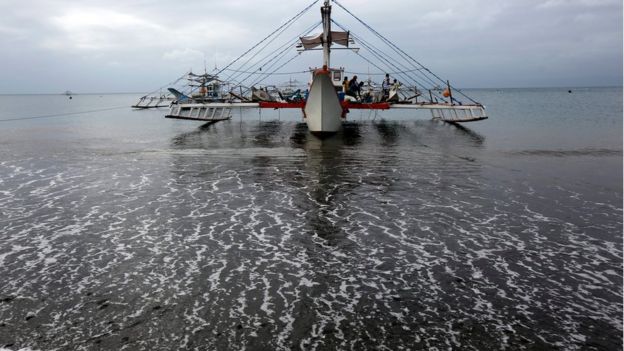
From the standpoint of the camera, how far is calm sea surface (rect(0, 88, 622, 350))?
5.02m

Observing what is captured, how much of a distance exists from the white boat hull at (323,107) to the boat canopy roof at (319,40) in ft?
23.3

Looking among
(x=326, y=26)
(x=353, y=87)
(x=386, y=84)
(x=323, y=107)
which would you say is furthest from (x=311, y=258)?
(x=386, y=84)

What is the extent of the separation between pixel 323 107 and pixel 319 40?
8004 mm

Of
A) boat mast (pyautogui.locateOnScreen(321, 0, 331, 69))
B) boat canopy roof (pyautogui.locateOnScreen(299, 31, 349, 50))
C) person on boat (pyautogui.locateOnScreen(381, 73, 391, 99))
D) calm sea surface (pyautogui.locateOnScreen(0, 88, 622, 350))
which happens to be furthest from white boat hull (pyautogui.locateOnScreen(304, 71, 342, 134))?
person on boat (pyautogui.locateOnScreen(381, 73, 391, 99))

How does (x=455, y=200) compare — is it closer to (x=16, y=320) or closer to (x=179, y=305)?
(x=179, y=305)

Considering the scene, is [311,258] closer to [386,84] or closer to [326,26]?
[326,26]

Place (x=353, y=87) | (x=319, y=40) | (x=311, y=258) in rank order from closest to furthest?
(x=311, y=258) < (x=319, y=40) < (x=353, y=87)

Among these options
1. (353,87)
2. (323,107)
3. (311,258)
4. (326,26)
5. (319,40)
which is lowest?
(311,258)

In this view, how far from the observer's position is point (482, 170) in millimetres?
15203

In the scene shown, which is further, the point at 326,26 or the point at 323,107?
the point at 326,26

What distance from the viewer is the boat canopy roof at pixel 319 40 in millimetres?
30656

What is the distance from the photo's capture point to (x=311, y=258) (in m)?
7.27

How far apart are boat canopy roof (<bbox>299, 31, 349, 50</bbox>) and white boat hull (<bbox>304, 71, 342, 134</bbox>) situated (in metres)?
7.10

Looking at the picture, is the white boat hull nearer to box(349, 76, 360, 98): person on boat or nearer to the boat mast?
the boat mast
